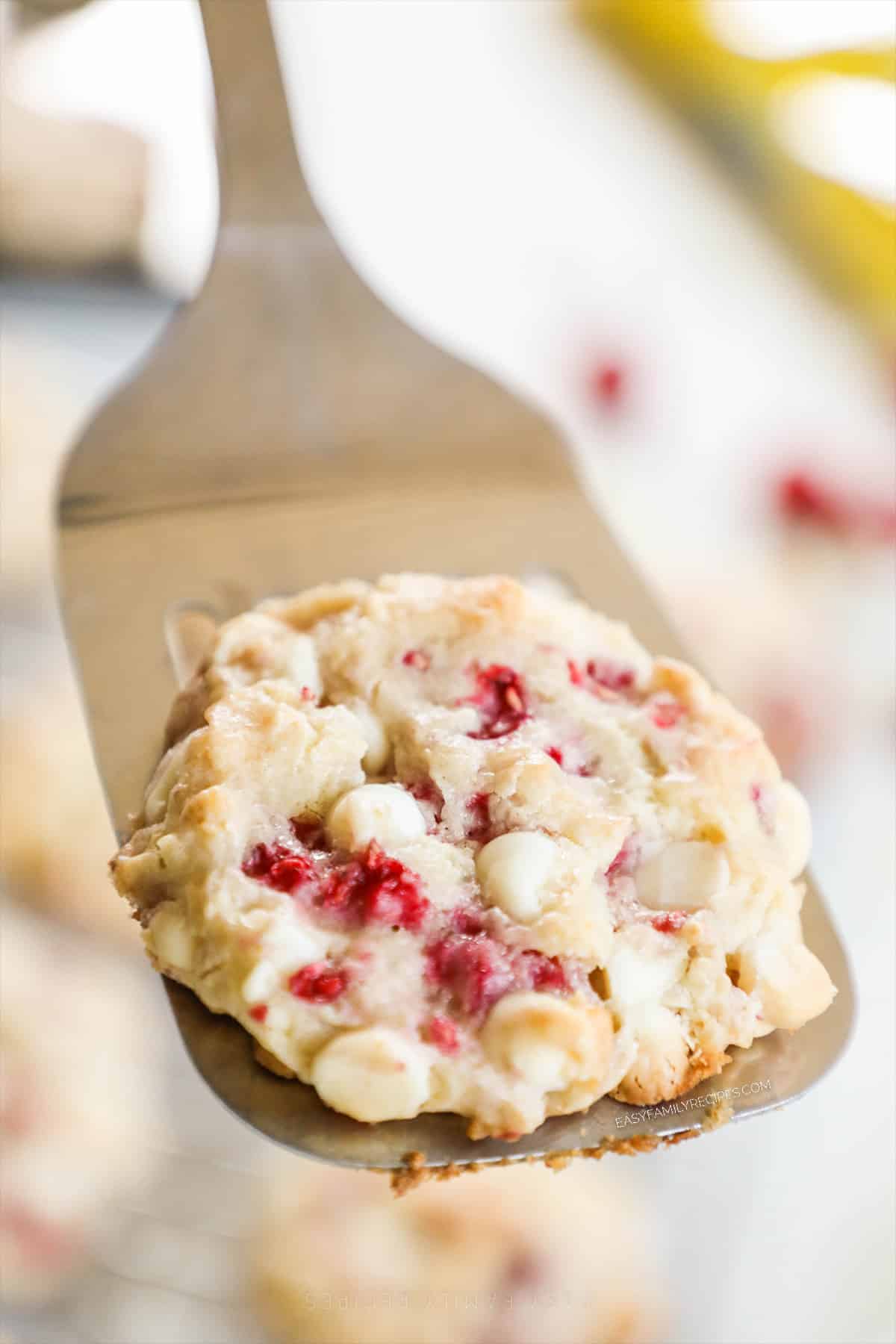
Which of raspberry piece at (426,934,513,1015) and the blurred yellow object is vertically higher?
the blurred yellow object

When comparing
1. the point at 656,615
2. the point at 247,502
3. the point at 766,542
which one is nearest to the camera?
the point at 656,615

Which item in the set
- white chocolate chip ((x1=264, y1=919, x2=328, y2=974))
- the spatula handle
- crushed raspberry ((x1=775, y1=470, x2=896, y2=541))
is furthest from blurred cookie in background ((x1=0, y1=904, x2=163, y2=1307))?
crushed raspberry ((x1=775, y1=470, x2=896, y2=541))

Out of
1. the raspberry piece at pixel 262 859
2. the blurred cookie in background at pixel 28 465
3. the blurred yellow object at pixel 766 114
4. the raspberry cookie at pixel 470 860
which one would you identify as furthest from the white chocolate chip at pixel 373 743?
the blurred yellow object at pixel 766 114

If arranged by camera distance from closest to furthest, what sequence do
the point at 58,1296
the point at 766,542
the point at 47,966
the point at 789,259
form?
the point at 58,1296 < the point at 47,966 < the point at 766,542 < the point at 789,259

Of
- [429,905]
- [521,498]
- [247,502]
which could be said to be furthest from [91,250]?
[429,905]

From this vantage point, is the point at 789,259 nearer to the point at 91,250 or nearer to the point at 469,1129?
the point at 91,250

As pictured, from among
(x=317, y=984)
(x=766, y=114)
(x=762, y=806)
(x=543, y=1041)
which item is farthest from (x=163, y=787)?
(x=766, y=114)

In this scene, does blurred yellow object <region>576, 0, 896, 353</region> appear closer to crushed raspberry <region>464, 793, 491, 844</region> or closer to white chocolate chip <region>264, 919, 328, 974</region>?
crushed raspberry <region>464, 793, 491, 844</region>

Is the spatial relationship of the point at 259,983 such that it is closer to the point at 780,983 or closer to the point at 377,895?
the point at 377,895
